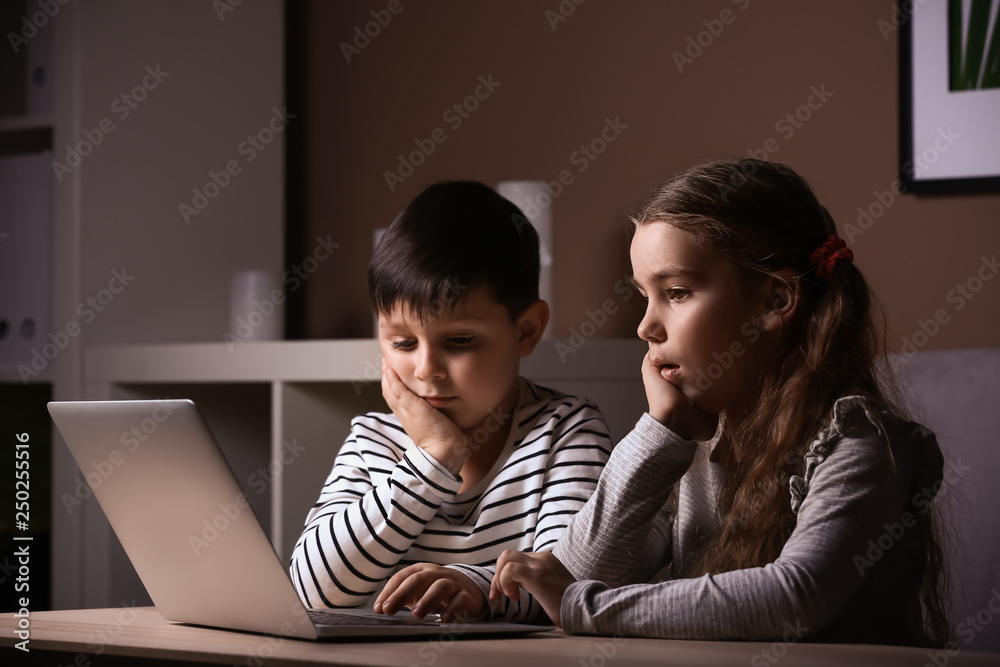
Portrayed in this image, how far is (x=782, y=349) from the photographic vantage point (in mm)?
1018

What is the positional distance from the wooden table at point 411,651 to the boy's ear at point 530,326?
577 mm

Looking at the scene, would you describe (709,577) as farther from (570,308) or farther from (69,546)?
(69,546)

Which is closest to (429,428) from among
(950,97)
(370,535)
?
(370,535)

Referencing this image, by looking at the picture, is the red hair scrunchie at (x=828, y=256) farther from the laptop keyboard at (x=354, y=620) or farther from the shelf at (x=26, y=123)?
the shelf at (x=26, y=123)

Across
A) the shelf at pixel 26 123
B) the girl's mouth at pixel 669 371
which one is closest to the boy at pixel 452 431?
the girl's mouth at pixel 669 371

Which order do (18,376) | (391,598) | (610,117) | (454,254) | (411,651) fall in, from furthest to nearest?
(610,117) < (18,376) < (454,254) < (391,598) < (411,651)

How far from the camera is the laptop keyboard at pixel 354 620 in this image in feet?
2.61

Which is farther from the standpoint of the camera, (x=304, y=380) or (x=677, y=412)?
(x=304, y=380)

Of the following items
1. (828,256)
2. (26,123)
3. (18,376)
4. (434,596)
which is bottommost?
(434,596)

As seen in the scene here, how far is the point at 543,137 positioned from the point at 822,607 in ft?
4.39

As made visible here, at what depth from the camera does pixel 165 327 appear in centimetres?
192

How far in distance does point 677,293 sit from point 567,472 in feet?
1.00

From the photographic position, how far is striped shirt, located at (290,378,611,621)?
1.15 m

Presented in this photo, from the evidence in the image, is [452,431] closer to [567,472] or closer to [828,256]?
[567,472]
